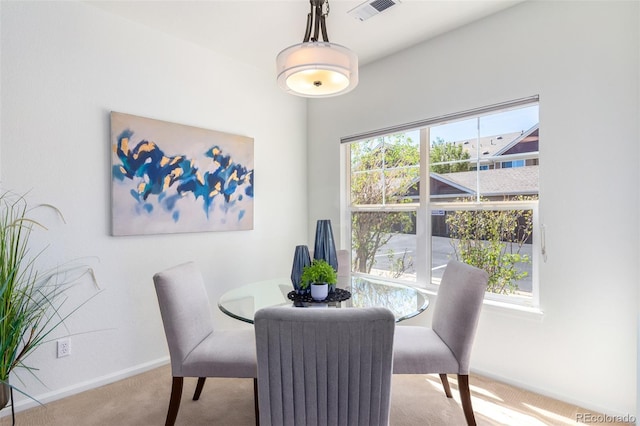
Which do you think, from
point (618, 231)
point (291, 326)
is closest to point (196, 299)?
point (291, 326)

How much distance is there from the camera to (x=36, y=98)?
219cm

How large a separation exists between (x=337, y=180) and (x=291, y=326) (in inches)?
98.3

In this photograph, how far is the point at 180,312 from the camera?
186 cm

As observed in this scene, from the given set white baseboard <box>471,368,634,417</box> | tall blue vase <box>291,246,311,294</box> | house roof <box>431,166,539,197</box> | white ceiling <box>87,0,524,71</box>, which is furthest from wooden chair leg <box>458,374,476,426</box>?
white ceiling <box>87,0,524,71</box>

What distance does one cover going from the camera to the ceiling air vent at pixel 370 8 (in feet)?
7.55

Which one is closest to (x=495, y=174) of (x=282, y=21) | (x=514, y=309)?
(x=514, y=309)

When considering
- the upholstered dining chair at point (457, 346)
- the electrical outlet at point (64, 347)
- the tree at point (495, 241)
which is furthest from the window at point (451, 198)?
the electrical outlet at point (64, 347)

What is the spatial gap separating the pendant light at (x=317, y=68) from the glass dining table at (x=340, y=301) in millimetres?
1211

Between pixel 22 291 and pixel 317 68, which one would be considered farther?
pixel 22 291

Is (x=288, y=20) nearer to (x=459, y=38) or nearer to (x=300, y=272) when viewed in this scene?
(x=459, y=38)

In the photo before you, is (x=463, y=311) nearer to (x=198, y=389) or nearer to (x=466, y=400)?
(x=466, y=400)

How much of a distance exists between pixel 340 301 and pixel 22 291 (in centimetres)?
181

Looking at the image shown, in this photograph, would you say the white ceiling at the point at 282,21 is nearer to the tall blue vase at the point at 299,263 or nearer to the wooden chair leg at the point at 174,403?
the tall blue vase at the point at 299,263

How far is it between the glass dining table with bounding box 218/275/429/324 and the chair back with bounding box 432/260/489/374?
5.9 inches
